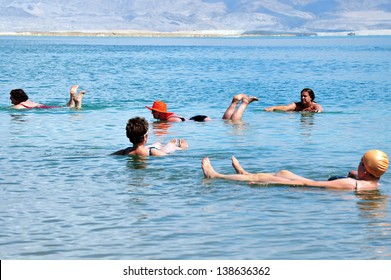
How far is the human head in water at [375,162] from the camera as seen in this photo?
40.8 ft

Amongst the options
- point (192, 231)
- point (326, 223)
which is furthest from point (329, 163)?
point (192, 231)

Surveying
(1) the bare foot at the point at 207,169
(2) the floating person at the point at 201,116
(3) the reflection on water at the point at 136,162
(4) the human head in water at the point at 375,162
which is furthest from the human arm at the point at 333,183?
(2) the floating person at the point at 201,116

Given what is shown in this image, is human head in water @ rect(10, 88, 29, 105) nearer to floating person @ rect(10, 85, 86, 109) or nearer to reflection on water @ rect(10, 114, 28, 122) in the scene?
floating person @ rect(10, 85, 86, 109)

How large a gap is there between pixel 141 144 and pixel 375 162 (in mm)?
4697

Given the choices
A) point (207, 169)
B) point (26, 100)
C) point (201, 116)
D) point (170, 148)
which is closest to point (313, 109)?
point (201, 116)

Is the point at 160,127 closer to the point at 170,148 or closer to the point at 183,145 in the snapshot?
the point at 183,145

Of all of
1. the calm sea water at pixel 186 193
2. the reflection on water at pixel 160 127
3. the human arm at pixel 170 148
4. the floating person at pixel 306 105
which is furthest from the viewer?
the floating person at pixel 306 105

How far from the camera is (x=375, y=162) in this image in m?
12.5

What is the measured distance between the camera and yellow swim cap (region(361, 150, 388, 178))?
12.4 m

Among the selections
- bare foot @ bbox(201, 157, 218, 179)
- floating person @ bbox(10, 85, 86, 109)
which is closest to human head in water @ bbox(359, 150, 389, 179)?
bare foot @ bbox(201, 157, 218, 179)

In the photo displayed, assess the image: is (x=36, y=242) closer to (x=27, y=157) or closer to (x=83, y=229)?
(x=83, y=229)

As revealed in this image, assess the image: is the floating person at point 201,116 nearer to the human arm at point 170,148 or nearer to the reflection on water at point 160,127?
the reflection on water at point 160,127

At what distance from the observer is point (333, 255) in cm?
965
